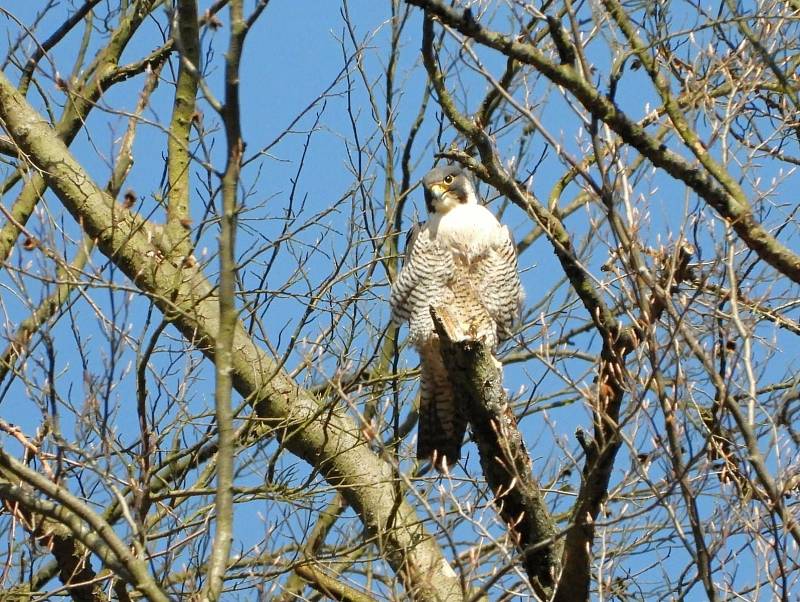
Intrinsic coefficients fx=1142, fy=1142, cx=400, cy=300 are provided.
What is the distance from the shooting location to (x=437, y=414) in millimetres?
6246

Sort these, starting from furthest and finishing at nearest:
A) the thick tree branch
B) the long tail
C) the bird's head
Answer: the bird's head, the long tail, the thick tree branch

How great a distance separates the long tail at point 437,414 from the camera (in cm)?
620

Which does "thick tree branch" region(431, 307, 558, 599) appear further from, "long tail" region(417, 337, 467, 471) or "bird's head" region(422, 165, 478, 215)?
"bird's head" region(422, 165, 478, 215)

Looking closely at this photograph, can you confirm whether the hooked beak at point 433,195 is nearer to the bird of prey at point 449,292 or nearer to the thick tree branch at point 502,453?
the bird of prey at point 449,292

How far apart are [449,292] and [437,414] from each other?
672 millimetres

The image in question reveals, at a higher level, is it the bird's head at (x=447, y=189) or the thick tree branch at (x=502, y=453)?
the bird's head at (x=447, y=189)

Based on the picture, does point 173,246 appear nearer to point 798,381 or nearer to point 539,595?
point 539,595

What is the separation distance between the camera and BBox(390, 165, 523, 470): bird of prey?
6207mm

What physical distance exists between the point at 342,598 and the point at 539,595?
1.24 meters

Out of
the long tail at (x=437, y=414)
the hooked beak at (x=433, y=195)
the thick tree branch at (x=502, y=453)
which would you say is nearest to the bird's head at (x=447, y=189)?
the hooked beak at (x=433, y=195)

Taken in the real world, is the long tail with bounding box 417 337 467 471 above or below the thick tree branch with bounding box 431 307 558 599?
above

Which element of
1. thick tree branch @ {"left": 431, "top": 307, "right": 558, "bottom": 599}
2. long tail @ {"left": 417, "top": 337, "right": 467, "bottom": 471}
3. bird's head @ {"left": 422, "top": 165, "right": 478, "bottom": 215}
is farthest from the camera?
bird's head @ {"left": 422, "top": 165, "right": 478, "bottom": 215}

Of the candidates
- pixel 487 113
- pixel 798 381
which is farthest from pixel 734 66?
pixel 798 381

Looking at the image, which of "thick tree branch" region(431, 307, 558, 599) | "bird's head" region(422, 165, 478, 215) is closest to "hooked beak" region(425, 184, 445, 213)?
"bird's head" region(422, 165, 478, 215)
